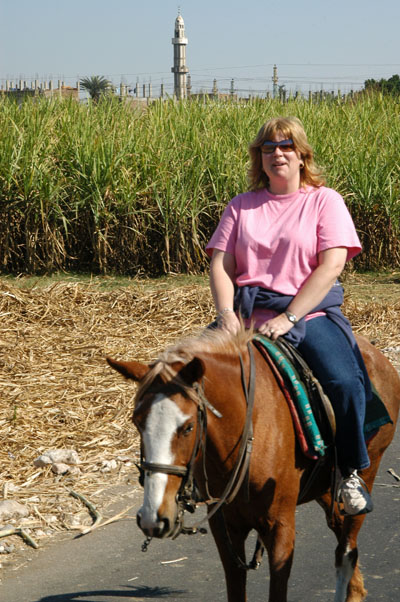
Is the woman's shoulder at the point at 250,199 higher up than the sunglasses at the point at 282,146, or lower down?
lower down

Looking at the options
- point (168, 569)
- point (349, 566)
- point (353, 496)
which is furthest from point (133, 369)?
point (168, 569)

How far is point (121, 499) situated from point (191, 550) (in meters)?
0.76

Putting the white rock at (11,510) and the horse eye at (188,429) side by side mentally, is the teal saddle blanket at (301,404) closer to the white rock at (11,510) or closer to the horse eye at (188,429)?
the horse eye at (188,429)

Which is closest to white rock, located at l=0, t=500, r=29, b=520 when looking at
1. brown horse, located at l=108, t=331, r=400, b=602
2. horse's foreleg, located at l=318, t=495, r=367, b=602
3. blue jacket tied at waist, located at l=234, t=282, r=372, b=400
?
brown horse, located at l=108, t=331, r=400, b=602

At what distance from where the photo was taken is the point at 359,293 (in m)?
11.7

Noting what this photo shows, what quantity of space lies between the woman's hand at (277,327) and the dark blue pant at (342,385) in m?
0.16

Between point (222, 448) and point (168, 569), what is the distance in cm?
169

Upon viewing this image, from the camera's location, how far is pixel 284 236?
382cm

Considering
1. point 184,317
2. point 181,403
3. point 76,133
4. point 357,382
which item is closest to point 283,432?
point 357,382

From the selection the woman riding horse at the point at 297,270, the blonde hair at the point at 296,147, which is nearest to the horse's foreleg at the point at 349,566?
the woman riding horse at the point at 297,270

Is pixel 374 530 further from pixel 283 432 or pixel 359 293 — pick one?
pixel 359 293

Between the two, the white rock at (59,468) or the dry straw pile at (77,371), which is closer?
the dry straw pile at (77,371)

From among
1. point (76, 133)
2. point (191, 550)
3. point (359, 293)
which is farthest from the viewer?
point (76, 133)

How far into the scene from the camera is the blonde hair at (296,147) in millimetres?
4031
